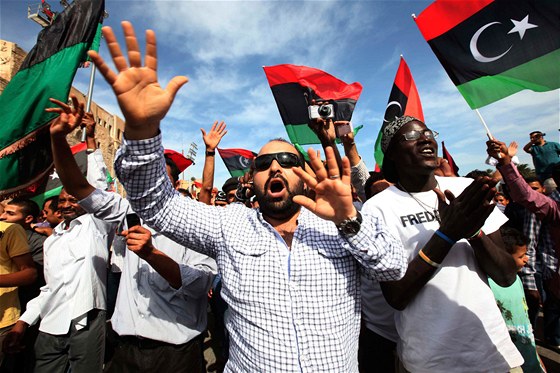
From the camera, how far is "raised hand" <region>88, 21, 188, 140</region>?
116 cm

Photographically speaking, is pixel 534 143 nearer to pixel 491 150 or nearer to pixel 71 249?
pixel 491 150

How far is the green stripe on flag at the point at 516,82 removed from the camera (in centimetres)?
268

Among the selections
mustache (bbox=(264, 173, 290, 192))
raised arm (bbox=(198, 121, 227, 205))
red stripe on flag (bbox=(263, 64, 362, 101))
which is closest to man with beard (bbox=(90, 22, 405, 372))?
mustache (bbox=(264, 173, 290, 192))

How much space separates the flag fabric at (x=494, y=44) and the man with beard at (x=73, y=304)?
12.5 ft

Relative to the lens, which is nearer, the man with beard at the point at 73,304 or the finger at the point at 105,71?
the finger at the point at 105,71

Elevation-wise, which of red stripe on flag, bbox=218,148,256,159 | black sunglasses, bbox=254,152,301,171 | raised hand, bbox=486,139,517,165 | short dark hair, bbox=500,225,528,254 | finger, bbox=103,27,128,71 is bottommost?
short dark hair, bbox=500,225,528,254

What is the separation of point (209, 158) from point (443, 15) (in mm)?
2948

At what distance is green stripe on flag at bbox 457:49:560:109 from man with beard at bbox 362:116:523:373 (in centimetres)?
187

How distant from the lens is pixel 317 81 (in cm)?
560

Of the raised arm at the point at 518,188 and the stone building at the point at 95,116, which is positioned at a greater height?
the stone building at the point at 95,116

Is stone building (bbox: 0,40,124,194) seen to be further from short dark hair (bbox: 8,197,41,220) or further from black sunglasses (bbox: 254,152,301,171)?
black sunglasses (bbox: 254,152,301,171)

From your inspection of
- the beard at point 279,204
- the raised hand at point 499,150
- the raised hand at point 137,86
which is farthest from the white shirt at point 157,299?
the raised hand at point 499,150

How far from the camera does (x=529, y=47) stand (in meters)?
2.79

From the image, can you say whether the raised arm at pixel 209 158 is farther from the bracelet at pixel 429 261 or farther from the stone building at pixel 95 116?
the stone building at pixel 95 116
